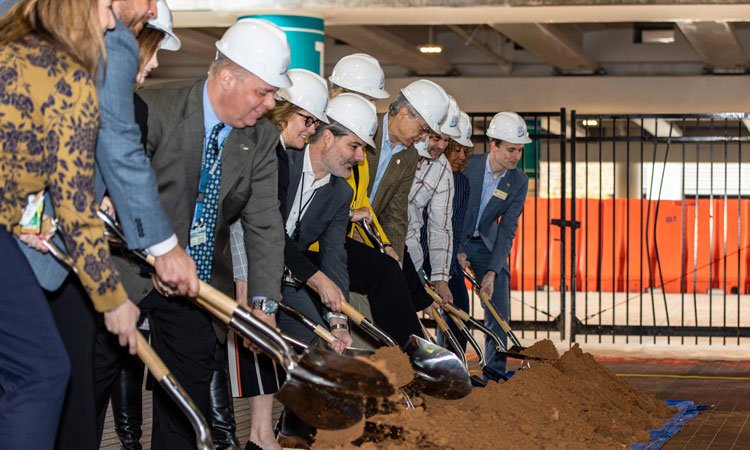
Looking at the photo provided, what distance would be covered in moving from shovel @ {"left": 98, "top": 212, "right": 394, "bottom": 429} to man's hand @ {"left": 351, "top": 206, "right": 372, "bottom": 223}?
231 cm

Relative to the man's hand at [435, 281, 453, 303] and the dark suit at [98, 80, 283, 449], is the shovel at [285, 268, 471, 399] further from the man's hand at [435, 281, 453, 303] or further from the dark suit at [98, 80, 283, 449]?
the man's hand at [435, 281, 453, 303]

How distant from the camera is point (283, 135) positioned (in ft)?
14.7

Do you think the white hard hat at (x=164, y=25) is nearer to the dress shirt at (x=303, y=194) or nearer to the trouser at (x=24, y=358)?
the trouser at (x=24, y=358)

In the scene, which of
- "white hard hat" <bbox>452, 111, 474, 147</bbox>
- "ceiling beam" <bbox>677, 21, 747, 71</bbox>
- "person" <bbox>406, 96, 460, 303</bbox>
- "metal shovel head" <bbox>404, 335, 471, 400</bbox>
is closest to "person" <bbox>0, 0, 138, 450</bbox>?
"metal shovel head" <bbox>404, 335, 471, 400</bbox>

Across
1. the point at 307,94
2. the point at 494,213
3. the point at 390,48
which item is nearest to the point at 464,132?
the point at 494,213

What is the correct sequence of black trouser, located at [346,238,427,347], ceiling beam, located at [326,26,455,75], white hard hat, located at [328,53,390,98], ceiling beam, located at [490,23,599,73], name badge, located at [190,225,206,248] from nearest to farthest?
name badge, located at [190,225,206,248] < black trouser, located at [346,238,427,347] < white hard hat, located at [328,53,390,98] < ceiling beam, located at [490,23,599,73] < ceiling beam, located at [326,26,455,75]

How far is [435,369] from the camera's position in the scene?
15.1ft

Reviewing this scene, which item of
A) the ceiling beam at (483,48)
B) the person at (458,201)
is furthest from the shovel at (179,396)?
the ceiling beam at (483,48)

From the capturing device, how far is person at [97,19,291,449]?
3.35 m

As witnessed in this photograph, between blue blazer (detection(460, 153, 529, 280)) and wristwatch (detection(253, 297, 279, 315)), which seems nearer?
wristwatch (detection(253, 297, 279, 315))

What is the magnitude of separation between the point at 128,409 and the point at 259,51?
6.38 feet

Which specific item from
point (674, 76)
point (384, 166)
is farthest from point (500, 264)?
point (674, 76)

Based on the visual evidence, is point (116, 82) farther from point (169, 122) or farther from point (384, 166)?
point (384, 166)

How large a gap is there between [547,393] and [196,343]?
242 cm
